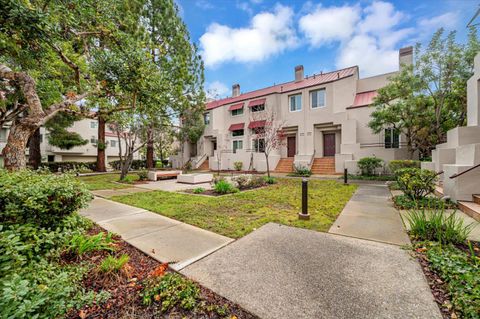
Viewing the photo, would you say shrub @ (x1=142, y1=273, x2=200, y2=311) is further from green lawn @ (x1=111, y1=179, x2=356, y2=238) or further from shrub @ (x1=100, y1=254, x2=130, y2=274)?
green lawn @ (x1=111, y1=179, x2=356, y2=238)

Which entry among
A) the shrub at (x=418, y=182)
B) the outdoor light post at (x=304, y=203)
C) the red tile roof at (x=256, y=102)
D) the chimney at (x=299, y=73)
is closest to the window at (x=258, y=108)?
the red tile roof at (x=256, y=102)

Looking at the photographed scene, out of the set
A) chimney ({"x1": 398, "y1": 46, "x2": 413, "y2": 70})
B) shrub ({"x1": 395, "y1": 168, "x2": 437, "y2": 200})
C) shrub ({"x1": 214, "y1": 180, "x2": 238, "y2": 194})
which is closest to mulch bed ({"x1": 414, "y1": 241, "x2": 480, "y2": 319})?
shrub ({"x1": 395, "y1": 168, "x2": 437, "y2": 200})

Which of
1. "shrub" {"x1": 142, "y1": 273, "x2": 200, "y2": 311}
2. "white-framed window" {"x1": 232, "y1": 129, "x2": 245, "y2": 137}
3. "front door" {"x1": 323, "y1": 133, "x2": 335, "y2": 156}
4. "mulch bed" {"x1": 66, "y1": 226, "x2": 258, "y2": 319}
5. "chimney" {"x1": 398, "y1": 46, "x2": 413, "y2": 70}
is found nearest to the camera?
"mulch bed" {"x1": 66, "y1": 226, "x2": 258, "y2": 319}

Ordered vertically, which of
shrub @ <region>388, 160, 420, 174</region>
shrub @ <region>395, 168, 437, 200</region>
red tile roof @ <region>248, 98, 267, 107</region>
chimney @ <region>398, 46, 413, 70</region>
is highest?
chimney @ <region>398, 46, 413, 70</region>

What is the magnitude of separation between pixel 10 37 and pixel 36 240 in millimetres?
5018

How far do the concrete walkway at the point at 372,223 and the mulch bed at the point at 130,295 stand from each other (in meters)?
2.89

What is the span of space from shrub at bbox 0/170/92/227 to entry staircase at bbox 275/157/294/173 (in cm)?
1696

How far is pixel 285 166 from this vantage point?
63.0 ft

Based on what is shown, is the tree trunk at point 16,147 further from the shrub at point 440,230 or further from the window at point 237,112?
the window at point 237,112

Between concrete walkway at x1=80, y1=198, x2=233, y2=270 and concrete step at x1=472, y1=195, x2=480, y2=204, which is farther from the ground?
concrete step at x1=472, y1=195, x2=480, y2=204

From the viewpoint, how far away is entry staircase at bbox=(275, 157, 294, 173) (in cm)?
1861

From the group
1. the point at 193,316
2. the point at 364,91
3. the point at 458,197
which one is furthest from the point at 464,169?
the point at 364,91

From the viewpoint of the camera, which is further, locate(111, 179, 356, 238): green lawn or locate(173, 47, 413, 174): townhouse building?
locate(173, 47, 413, 174): townhouse building

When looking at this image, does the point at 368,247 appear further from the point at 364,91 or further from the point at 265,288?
the point at 364,91
